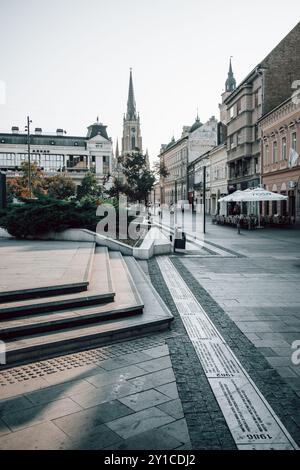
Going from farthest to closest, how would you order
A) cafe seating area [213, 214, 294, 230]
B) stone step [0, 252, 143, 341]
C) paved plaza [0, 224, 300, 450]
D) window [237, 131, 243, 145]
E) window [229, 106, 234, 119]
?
window [229, 106, 234, 119], window [237, 131, 243, 145], cafe seating area [213, 214, 294, 230], stone step [0, 252, 143, 341], paved plaza [0, 224, 300, 450]

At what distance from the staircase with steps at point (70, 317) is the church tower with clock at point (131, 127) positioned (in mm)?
119449

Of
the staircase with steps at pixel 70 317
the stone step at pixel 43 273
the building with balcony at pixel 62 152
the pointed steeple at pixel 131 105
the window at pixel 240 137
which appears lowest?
the staircase with steps at pixel 70 317

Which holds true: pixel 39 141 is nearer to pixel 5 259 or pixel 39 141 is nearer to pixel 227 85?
pixel 227 85

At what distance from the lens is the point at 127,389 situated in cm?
471

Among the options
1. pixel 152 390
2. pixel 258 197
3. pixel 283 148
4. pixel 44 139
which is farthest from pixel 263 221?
pixel 44 139

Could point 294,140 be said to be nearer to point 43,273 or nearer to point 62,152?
point 43,273

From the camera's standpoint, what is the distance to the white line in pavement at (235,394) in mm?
3771

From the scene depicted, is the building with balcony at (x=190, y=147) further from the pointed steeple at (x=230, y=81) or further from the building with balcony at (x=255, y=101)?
the building with balcony at (x=255, y=101)

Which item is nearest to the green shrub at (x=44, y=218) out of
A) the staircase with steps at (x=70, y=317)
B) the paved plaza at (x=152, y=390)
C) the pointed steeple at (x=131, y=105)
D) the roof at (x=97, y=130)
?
the staircase with steps at (x=70, y=317)

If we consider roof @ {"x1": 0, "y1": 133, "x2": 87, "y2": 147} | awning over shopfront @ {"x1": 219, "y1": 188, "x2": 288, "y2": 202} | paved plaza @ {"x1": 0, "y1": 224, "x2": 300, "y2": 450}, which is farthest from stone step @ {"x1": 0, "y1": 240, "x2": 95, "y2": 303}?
roof @ {"x1": 0, "y1": 133, "x2": 87, "y2": 147}

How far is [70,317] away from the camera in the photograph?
21.2ft

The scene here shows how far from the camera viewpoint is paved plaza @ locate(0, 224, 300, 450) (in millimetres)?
3770

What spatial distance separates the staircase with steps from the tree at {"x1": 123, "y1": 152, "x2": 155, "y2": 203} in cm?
2912

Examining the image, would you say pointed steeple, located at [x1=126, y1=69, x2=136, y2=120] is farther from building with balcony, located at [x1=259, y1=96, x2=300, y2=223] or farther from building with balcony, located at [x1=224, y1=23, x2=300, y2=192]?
building with balcony, located at [x1=259, y1=96, x2=300, y2=223]
